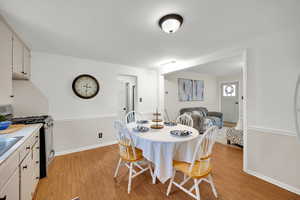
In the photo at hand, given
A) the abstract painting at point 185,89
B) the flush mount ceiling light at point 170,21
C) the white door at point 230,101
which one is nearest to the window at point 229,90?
the white door at point 230,101

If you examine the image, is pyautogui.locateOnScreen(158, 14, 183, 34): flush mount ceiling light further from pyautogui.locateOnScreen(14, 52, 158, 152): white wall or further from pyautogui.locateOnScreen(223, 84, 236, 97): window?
pyautogui.locateOnScreen(223, 84, 236, 97): window

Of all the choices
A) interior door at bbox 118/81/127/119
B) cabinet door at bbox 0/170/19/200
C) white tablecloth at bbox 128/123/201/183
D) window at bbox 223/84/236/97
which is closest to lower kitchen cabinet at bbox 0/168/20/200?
cabinet door at bbox 0/170/19/200

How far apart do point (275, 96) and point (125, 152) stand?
8.23ft

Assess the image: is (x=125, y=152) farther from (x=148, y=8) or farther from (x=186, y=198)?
(x=148, y=8)

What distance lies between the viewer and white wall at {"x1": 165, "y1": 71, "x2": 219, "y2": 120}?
16.4 ft

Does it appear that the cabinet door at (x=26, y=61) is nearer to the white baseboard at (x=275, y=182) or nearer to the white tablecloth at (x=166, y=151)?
the white tablecloth at (x=166, y=151)

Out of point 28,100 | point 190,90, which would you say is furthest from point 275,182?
point 28,100

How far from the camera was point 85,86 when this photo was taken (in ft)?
10.6

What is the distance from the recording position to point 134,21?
1663 millimetres

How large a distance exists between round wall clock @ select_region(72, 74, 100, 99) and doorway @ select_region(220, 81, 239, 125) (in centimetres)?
619

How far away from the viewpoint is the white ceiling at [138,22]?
A: 54.2 inches

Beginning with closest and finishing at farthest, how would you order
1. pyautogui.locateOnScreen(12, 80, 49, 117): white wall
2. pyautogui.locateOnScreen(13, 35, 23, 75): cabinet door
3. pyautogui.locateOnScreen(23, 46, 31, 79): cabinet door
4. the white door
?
pyautogui.locateOnScreen(13, 35, 23, 75): cabinet door → pyautogui.locateOnScreen(23, 46, 31, 79): cabinet door → pyautogui.locateOnScreen(12, 80, 49, 117): white wall → the white door

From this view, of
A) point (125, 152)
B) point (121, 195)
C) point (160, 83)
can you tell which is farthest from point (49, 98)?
point (160, 83)

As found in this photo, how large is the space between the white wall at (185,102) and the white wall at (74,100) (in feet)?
6.44
